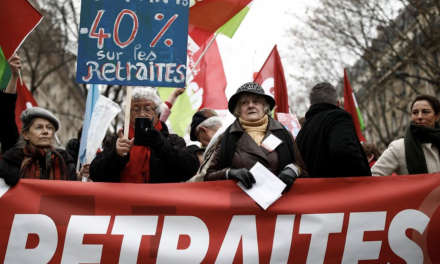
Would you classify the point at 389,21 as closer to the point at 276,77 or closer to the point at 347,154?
the point at 276,77

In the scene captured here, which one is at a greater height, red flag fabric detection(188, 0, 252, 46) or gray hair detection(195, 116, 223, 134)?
red flag fabric detection(188, 0, 252, 46)

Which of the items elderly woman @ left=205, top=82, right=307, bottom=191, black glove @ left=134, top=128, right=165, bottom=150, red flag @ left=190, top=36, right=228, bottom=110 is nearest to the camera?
black glove @ left=134, top=128, right=165, bottom=150

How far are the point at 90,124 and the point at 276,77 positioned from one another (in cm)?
257

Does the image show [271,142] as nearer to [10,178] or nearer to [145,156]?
[145,156]

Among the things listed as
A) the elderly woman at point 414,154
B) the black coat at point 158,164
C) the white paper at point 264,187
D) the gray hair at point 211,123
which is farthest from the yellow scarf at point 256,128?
the gray hair at point 211,123

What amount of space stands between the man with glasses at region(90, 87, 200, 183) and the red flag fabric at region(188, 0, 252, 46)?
2.24 metres

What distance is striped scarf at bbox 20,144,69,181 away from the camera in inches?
204

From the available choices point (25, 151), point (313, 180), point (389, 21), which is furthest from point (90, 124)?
point (389, 21)

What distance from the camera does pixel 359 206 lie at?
15.1 ft

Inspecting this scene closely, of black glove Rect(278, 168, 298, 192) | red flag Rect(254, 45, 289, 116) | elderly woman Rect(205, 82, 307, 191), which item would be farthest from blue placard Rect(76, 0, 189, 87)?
red flag Rect(254, 45, 289, 116)

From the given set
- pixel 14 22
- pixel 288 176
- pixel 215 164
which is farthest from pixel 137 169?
pixel 14 22

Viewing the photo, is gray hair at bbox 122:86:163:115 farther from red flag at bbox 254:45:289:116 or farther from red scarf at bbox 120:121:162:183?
red flag at bbox 254:45:289:116

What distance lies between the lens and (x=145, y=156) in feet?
16.1

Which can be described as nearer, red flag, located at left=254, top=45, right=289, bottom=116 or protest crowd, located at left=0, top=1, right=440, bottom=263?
protest crowd, located at left=0, top=1, right=440, bottom=263
